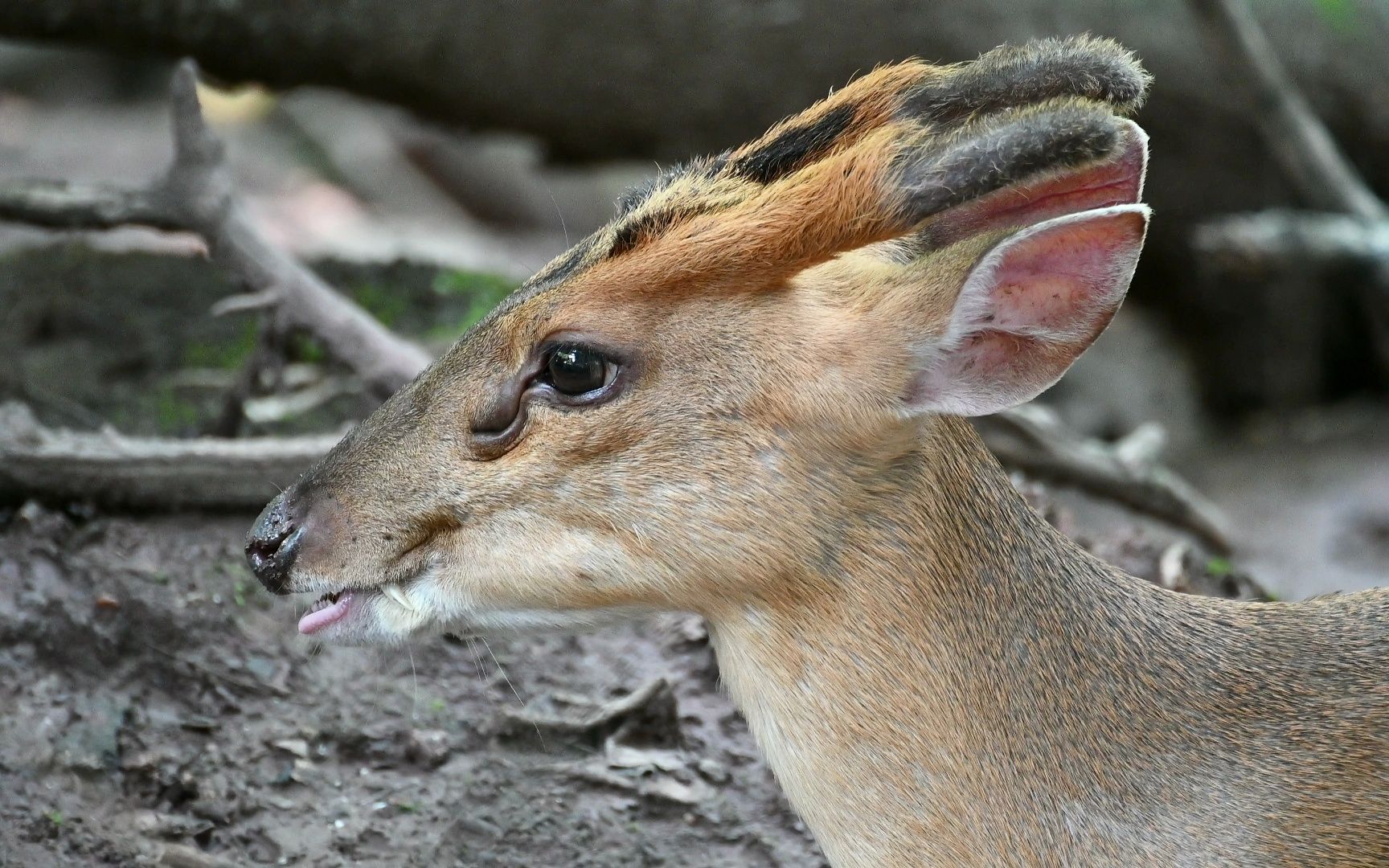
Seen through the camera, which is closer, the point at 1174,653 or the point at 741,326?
the point at 741,326

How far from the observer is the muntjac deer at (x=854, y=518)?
3223 mm

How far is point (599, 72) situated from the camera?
810cm

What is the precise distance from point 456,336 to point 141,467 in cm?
227

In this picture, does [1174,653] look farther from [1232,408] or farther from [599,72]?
[1232,408]

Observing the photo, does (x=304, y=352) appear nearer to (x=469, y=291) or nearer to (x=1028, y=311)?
(x=469, y=291)

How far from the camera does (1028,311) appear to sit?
3109 mm

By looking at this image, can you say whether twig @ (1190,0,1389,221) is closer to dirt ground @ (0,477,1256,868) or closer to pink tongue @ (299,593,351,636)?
dirt ground @ (0,477,1256,868)

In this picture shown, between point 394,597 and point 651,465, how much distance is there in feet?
2.34

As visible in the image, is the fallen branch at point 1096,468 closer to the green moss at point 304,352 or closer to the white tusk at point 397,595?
the green moss at point 304,352

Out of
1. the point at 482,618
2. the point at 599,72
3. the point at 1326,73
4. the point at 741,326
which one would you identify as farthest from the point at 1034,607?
the point at 1326,73

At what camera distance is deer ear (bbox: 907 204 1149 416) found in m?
3.00

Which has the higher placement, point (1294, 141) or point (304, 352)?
point (1294, 141)

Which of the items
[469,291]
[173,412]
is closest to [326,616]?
[173,412]

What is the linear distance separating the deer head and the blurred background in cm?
102
